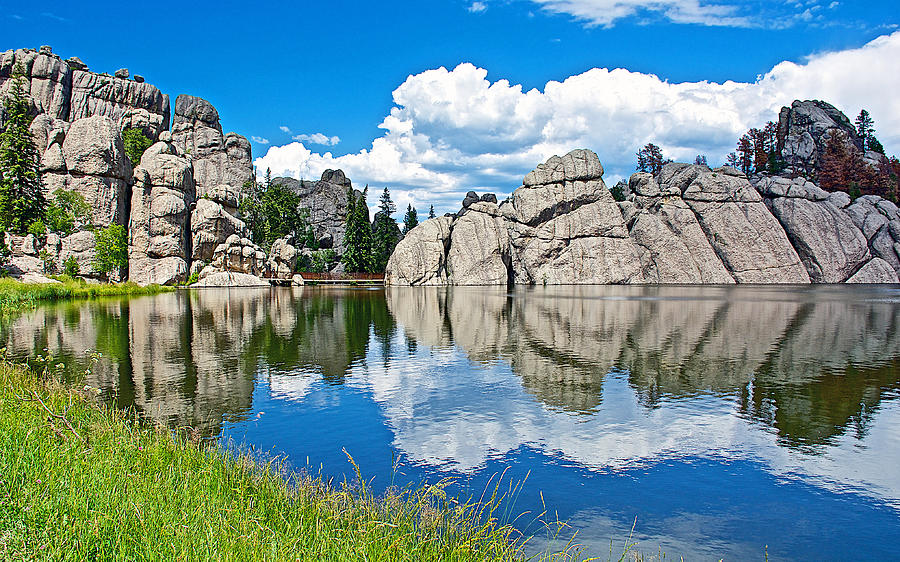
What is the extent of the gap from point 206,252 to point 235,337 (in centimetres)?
5840

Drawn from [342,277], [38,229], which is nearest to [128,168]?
[38,229]

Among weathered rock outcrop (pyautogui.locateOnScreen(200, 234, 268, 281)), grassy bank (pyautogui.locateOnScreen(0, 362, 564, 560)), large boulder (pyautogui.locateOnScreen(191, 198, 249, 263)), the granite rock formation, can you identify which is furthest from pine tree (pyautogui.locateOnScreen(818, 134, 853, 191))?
grassy bank (pyautogui.locateOnScreen(0, 362, 564, 560))

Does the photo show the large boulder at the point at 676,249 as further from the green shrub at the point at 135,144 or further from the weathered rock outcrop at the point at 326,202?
the green shrub at the point at 135,144

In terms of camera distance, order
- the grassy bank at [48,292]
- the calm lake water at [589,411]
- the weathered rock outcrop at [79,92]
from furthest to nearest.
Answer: the weathered rock outcrop at [79,92]
the grassy bank at [48,292]
the calm lake water at [589,411]

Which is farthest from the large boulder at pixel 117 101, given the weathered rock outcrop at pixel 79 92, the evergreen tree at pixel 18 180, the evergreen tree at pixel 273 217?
the evergreen tree at pixel 18 180

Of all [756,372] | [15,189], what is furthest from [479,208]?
[756,372]

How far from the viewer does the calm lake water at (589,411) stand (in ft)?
30.9

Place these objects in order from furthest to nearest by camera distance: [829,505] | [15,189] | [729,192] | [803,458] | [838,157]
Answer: [838,157] → [729,192] → [15,189] → [803,458] → [829,505]

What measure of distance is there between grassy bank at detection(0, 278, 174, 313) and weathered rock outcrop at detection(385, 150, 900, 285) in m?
42.3

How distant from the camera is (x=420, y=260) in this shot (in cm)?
9288

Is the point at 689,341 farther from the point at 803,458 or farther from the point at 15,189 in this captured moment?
the point at 15,189

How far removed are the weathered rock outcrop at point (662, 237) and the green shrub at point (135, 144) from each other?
135ft

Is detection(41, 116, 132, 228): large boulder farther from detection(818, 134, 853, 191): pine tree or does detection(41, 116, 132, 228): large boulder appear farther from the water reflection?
detection(818, 134, 853, 191): pine tree

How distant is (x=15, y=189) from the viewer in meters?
61.1
